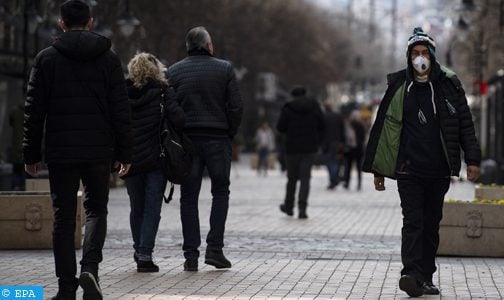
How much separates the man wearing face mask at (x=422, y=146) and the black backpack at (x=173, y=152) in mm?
1807

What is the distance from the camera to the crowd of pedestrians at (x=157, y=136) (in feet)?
29.2

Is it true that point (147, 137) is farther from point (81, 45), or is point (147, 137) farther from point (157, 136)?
point (81, 45)

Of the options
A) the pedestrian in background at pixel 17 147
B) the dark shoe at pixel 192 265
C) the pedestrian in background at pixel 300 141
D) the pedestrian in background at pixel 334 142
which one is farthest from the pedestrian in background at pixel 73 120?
the pedestrian in background at pixel 334 142

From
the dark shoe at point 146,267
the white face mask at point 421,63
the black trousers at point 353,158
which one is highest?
the white face mask at point 421,63

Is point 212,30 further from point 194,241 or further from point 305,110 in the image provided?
point 194,241

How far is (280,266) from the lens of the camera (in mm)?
12117

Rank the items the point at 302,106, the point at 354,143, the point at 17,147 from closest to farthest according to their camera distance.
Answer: the point at 302,106 → the point at 17,147 → the point at 354,143

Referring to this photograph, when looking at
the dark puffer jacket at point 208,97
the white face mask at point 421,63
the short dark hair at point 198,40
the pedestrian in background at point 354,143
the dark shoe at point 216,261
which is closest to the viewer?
the white face mask at point 421,63

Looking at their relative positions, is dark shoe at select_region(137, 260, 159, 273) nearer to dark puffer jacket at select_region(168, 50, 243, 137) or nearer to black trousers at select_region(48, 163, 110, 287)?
dark puffer jacket at select_region(168, 50, 243, 137)

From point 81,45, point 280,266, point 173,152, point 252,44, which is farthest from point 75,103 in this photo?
point 252,44

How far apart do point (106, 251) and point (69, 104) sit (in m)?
4.72

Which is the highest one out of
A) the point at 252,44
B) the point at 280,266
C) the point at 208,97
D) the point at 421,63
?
the point at 252,44

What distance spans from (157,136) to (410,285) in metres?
2.73

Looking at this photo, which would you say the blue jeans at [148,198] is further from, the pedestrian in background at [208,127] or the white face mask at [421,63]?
the white face mask at [421,63]
